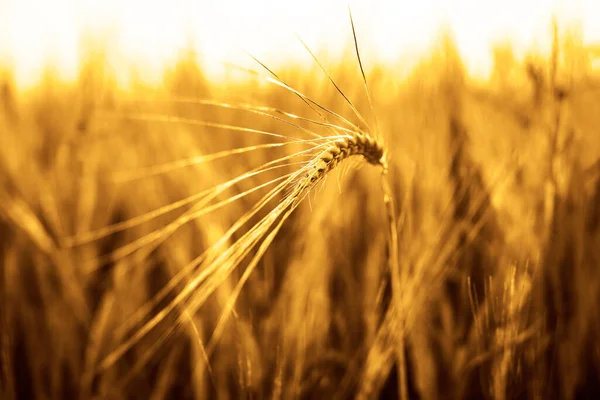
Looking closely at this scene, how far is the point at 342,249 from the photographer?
809mm

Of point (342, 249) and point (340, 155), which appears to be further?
point (342, 249)

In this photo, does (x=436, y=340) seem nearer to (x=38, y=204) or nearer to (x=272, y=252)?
(x=272, y=252)

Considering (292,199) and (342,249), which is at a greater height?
(292,199)

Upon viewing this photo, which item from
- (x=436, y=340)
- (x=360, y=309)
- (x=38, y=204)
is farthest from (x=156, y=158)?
(x=436, y=340)

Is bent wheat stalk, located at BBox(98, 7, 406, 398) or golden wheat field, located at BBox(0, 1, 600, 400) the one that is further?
golden wheat field, located at BBox(0, 1, 600, 400)

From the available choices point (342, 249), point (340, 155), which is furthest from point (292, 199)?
point (342, 249)

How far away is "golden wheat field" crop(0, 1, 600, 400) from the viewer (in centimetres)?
52

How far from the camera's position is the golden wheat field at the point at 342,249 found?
0.52 meters

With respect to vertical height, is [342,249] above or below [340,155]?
below

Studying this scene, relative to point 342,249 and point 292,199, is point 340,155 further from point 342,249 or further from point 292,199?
point 342,249

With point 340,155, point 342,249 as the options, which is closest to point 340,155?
point 340,155

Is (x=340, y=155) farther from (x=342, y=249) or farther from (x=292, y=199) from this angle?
(x=342, y=249)

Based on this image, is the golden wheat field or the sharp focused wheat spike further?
the golden wheat field

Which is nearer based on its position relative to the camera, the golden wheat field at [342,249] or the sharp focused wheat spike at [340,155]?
the sharp focused wheat spike at [340,155]
